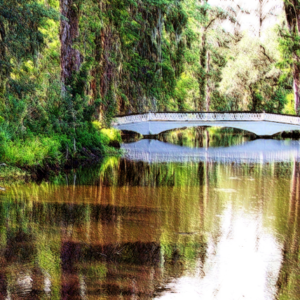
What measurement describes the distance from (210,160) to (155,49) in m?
21.1

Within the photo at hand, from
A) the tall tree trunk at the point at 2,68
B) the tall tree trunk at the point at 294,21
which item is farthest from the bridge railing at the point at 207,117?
the tall tree trunk at the point at 2,68

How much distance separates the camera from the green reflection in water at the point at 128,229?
5922mm

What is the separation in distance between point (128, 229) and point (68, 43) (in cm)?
1613

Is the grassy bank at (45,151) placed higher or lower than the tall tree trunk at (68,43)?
lower

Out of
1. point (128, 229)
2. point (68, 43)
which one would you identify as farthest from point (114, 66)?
point (128, 229)

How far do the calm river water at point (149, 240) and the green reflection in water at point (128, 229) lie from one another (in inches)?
0.6

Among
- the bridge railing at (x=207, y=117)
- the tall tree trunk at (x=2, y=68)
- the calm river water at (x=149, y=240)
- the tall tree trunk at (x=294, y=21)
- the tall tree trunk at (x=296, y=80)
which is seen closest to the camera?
the calm river water at (x=149, y=240)

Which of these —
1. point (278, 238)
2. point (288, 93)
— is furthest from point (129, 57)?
point (278, 238)

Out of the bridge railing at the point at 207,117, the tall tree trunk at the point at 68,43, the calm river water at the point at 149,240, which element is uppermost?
the tall tree trunk at the point at 68,43

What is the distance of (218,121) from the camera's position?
45.3 metres

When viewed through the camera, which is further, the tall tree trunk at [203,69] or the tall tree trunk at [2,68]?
the tall tree trunk at [203,69]

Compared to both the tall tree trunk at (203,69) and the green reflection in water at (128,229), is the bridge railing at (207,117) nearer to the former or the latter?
the tall tree trunk at (203,69)

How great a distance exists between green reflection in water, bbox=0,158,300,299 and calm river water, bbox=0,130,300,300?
2cm

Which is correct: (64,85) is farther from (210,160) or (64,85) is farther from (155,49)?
(155,49)
